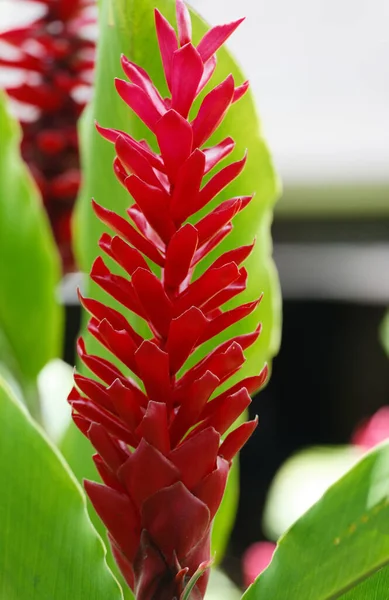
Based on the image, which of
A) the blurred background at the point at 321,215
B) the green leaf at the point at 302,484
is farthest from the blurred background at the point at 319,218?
Result: the green leaf at the point at 302,484

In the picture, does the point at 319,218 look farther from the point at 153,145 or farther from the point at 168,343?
the point at 168,343

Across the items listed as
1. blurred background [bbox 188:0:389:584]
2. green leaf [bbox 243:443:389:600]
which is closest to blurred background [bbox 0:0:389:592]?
blurred background [bbox 188:0:389:584]

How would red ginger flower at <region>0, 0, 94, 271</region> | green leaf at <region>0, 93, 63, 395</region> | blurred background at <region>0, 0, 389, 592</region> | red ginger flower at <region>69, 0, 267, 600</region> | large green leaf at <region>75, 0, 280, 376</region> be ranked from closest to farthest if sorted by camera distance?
red ginger flower at <region>69, 0, 267, 600</region> < large green leaf at <region>75, 0, 280, 376</region> < green leaf at <region>0, 93, 63, 395</region> < red ginger flower at <region>0, 0, 94, 271</region> < blurred background at <region>0, 0, 389, 592</region>

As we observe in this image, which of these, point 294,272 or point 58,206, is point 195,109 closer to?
point 58,206

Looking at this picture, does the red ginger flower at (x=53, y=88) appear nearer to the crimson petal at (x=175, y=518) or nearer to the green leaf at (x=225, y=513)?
the green leaf at (x=225, y=513)

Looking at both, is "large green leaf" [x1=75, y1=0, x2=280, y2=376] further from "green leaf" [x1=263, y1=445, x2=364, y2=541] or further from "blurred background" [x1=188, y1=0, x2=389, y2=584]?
"blurred background" [x1=188, y1=0, x2=389, y2=584]

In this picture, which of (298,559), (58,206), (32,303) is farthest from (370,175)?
(298,559)

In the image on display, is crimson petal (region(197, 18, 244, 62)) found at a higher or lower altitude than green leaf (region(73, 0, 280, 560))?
higher
